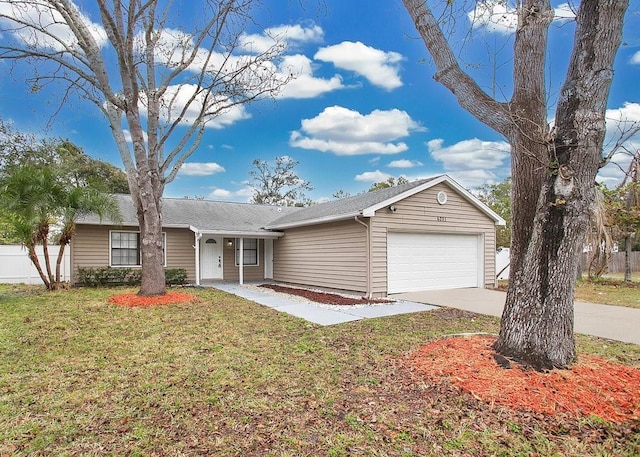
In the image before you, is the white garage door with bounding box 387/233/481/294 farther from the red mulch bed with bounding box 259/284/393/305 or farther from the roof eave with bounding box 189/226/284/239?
the roof eave with bounding box 189/226/284/239

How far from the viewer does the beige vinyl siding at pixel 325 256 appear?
36.4 ft

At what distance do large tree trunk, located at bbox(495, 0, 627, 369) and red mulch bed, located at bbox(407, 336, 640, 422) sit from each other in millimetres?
237

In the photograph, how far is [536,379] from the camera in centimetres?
370

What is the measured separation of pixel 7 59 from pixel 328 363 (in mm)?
12064

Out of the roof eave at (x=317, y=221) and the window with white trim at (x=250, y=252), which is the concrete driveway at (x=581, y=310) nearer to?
the roof eave at (x=317, y=221)

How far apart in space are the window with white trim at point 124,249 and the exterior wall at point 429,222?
835 centimetres

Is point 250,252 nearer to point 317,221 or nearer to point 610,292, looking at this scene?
point 317,221

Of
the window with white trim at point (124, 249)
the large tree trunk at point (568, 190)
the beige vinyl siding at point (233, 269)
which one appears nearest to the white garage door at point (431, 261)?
the large tree trunk at point (568, 190)

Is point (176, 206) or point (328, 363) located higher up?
point (176, 206)

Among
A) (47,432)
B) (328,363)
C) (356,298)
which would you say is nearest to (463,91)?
(328,363)

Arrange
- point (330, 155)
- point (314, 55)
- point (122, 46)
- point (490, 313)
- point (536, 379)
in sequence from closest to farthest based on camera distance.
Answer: point (536, 379) → point (490, 313) → point (122, 46) → point (314, 55) → point (330, 155)

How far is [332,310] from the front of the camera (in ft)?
28.5

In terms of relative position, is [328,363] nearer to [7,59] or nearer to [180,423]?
[180,423]

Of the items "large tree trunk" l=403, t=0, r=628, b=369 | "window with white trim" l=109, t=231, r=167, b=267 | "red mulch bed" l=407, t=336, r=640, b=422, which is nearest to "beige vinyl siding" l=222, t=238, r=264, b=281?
"window with white trim" l=109, t=231, r=167, b=267
